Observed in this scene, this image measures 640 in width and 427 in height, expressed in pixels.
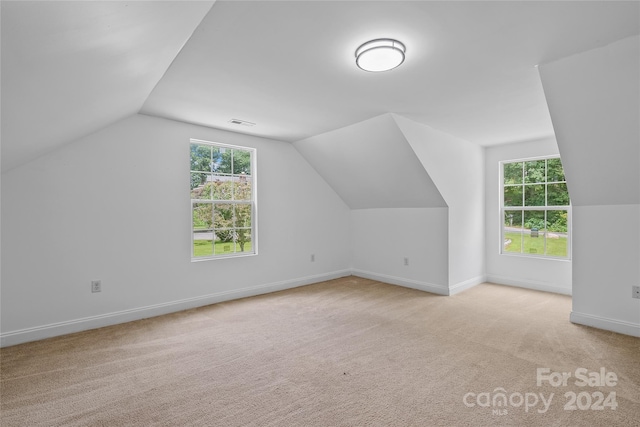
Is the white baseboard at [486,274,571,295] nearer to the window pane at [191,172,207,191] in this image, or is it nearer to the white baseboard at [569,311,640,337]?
the white baseboard at [569,311,640,337]

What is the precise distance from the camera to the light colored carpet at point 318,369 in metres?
1.84

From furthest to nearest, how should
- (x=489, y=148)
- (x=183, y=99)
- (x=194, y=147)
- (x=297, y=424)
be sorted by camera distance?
(x=489, y=148), (x=194, y=147), (x=183, y=99), (x=297, y=424)

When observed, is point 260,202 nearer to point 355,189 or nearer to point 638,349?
point 355,189

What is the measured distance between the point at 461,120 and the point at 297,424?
354cm

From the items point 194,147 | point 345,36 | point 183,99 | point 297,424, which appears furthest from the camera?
point 194,147

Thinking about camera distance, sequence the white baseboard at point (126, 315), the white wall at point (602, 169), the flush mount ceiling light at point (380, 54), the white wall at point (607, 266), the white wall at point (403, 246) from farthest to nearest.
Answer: the white wall at point (403, 246) → the white wall at point (607, 266) → the white baseboard at point (126, 315) → the white wall at point (602, 169) → the flush mount ceiling light at point (380, 54)

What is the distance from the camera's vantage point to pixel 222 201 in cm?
420

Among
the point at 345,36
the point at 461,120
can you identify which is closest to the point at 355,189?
the point at 461,120

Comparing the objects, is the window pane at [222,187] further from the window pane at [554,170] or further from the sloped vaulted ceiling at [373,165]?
the window pane at [554,170]

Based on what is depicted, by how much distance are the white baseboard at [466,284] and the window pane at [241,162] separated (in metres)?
3.39

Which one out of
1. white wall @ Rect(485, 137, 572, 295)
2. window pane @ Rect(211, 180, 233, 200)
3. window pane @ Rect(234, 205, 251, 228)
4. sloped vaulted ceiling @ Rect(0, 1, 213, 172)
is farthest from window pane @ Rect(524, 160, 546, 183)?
sloped vaulted ceiling @ Rect(0, 1, 213, 172)

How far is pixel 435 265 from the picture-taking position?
14.9 feet

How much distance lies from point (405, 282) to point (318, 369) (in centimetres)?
288

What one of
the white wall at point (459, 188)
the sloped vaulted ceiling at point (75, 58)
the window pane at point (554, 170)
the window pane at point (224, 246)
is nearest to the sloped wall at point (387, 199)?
the white wall at point (459, 188)
